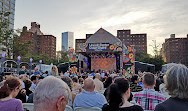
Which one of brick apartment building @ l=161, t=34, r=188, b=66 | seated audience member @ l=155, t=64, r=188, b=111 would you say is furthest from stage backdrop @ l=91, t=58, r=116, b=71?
brick apartment building @ l=161, t=34, r=188, b=66

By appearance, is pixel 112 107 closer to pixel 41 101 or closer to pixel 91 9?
pixel 41 101

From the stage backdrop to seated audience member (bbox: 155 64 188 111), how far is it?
24.6m

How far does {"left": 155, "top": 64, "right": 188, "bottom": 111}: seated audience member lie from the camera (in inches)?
56.3

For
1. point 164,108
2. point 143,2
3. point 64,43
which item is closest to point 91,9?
point 143,2

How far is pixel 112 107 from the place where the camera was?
1.97m

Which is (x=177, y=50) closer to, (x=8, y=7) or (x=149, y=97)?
(x=8, y=7)

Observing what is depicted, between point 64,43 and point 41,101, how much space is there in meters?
183

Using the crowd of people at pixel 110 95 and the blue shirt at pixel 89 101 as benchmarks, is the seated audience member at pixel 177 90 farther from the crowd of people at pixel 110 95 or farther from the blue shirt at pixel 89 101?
the blue shirt at pixel 89 101

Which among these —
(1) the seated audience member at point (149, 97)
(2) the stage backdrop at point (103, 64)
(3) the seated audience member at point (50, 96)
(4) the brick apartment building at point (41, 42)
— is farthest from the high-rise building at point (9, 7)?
(3) the seated audience member at point (50, 96)

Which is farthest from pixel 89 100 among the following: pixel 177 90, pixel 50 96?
pixel 50 96

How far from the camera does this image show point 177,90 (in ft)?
4.90

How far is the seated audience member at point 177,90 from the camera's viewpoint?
143 centimetres

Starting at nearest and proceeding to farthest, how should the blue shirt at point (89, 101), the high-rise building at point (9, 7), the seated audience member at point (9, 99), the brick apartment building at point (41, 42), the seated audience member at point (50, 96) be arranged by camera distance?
the seated audience member at point (50, 96) < the seated audience member at point (9, 99) < the blue shirt at point (89, 101) < the high-rise building at point (9, 7) < the brick apartment building at point (41, 42)

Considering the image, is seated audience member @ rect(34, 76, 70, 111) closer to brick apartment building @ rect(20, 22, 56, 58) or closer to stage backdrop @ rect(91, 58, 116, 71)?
stage backdrop @ rect(91, 58, 116, 71)
